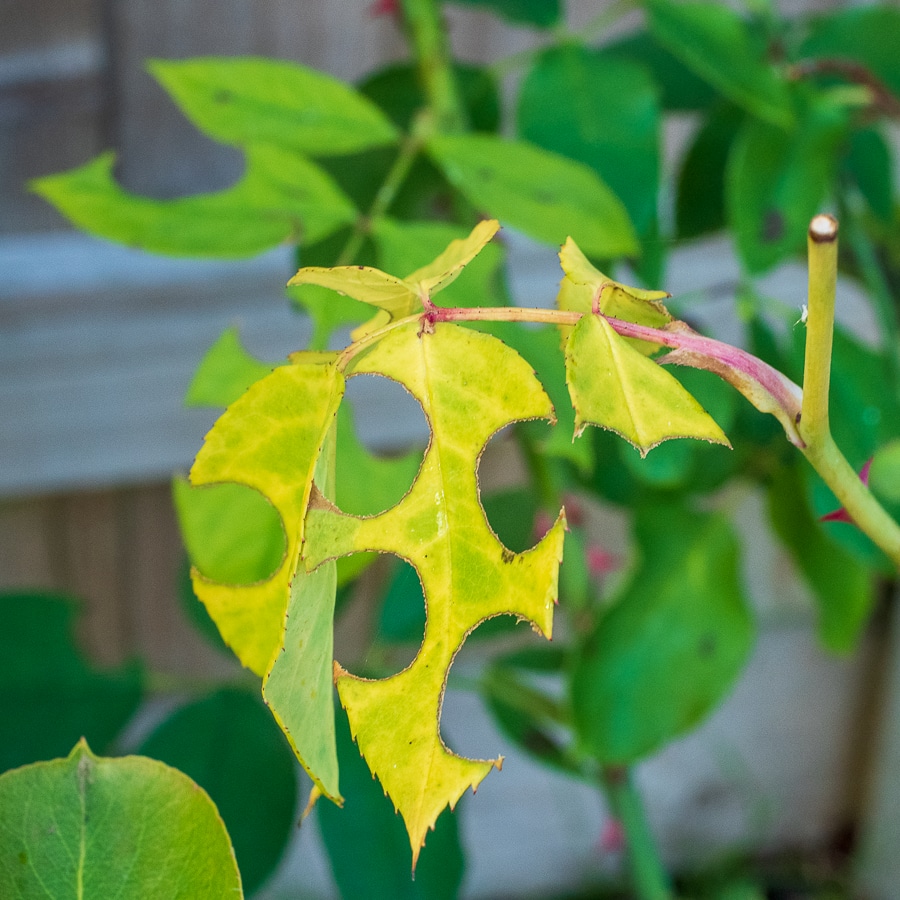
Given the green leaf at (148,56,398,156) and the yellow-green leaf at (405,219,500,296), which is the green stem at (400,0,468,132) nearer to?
the green leaf at (148,56,398,156)

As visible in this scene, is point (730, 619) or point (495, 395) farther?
point (730, 619)

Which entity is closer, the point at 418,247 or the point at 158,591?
the point at 418,247

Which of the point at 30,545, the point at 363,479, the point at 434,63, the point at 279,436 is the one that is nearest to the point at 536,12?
the point at 434,63

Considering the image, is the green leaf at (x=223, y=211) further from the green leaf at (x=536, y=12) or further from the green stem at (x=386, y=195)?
the green leaf at (x=536, y=12)

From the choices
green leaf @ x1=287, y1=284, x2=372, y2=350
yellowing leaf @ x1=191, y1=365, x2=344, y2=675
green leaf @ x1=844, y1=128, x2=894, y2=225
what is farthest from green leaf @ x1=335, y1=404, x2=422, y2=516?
green leaf @ x1=844, y1=128, x2=894, y2=225

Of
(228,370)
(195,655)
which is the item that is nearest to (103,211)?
(228,370)

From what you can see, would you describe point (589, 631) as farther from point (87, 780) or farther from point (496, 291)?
point (87, 780)

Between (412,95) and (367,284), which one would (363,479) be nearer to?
(367,284)
